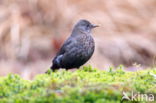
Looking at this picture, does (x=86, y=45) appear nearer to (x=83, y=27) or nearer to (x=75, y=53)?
(x=75, y=53)

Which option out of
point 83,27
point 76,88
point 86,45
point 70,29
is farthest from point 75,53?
point 70,29

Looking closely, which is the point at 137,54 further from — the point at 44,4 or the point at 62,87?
the point at 62,87

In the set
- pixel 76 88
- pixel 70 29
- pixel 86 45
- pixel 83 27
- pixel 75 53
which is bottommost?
pixel 76 88

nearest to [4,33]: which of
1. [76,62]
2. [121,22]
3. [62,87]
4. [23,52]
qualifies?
[23,52]

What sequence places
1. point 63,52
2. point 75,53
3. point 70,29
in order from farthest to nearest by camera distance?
point 70,29 → point 63,52 → point 75,53

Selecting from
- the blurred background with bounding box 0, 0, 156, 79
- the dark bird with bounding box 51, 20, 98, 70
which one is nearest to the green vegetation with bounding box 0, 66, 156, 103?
the dark bird with bounding box 51, 20, 98, 70

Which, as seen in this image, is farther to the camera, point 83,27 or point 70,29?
point 70,29
